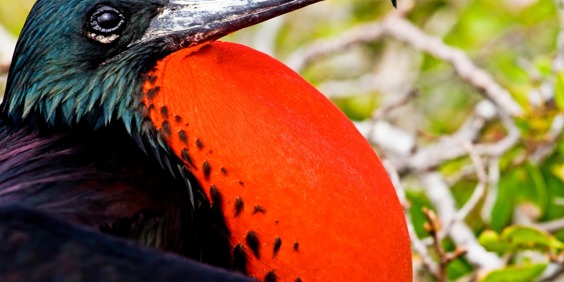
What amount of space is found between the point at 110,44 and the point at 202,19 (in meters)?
0.16

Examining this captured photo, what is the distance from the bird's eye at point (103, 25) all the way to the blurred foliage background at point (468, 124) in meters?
0.75

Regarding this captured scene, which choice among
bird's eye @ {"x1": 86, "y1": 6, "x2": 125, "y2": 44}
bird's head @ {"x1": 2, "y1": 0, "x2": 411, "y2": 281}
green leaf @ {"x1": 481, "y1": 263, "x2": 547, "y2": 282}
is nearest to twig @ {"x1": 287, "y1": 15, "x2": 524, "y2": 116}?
green leaf @ {"x1": 481, "y1": 263, "x2": 547, "y2": 282}

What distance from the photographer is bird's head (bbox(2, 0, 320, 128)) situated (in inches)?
73.2

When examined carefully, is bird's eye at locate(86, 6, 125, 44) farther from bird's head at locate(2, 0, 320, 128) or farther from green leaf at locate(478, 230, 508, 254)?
green leaf at locate(478, 230, 508, 254)

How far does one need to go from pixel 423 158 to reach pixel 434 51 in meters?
0.32

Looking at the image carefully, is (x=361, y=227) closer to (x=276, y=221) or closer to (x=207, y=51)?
(x=276, y=221)

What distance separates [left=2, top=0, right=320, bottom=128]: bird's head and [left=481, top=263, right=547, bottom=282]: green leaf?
744mm

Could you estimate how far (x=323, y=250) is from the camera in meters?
1.70

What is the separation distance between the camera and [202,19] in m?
1.88

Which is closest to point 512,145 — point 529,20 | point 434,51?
point 434,51

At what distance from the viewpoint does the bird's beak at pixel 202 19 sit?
6.12 feet

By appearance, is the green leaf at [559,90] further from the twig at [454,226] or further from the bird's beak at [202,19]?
the bird's beak at [202,19]

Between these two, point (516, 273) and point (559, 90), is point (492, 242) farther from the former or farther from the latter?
point (559, 90)

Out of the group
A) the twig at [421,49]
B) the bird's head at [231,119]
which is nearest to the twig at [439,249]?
the bird's head at [231,119]
